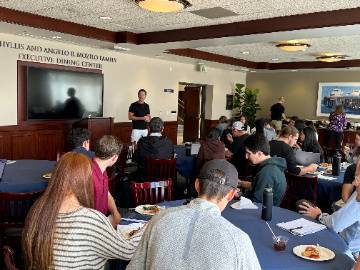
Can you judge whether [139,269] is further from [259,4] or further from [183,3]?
[259,4]

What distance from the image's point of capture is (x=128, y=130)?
980cm

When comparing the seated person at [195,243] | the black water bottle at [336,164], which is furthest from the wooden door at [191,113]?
the seated person at [195,243]

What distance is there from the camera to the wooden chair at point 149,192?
10.8 feet

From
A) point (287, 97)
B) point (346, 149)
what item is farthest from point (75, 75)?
point (287, 97)

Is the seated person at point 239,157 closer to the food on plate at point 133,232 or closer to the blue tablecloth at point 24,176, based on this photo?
the blue tablecloth at point 24,176

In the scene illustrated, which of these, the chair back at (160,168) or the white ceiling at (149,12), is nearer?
the white ceiling at (149,12)

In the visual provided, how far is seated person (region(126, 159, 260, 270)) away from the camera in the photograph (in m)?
1.38

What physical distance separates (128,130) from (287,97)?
264 inches

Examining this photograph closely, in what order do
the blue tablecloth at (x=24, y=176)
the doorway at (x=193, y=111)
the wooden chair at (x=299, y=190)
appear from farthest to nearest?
the doorway at (x=193, y=111), the wooden chair at (x=299, y=190), the blue tablecloth at (x=24, y=176)

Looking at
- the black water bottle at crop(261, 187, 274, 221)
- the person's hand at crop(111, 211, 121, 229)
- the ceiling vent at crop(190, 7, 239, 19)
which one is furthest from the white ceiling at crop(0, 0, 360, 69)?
the person's hand at crop(111, 211, 121, 229)

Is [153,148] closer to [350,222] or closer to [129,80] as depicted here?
[350,222]

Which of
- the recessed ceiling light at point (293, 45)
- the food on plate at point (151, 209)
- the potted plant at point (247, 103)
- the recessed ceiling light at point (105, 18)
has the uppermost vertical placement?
the recessed ceiling light at point (105, 18)

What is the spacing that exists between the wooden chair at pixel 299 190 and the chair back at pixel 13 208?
2491 mm

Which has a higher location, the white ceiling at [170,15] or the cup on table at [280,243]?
the white ceiling at [170,15]
